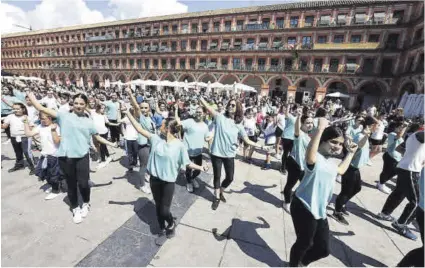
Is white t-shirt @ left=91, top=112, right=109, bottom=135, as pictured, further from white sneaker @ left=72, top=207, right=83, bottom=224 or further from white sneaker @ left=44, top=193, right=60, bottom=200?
white sneaker @ left=72, top=207, right=83, bottom=224

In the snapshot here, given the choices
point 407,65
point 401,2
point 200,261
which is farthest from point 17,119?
point 401,2

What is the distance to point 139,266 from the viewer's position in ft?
9.02

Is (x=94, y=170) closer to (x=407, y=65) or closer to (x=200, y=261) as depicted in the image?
(x=200, y=261)

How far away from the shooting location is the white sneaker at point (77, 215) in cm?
347

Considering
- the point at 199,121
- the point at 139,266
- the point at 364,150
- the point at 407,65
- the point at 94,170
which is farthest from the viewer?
the point at 407,65

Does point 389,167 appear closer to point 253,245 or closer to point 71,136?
point 253,245

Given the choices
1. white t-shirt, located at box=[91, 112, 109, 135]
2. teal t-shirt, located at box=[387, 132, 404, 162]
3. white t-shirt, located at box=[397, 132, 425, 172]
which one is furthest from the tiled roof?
white t-shirt, located at box=[91, 112, 109, 135]

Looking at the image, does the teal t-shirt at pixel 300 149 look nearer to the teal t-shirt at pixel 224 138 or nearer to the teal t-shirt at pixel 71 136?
the teal t-shirt at pixel 224 138

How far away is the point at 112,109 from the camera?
24.5ft

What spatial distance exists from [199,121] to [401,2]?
29.1m

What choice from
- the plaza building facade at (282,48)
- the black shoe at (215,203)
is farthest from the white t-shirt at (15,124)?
the plaza building facade at (282,48)

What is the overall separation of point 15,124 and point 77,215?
327 cm

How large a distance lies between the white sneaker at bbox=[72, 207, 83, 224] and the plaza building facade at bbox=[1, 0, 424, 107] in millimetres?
25719

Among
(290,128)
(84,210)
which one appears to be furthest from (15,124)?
(290,128)
